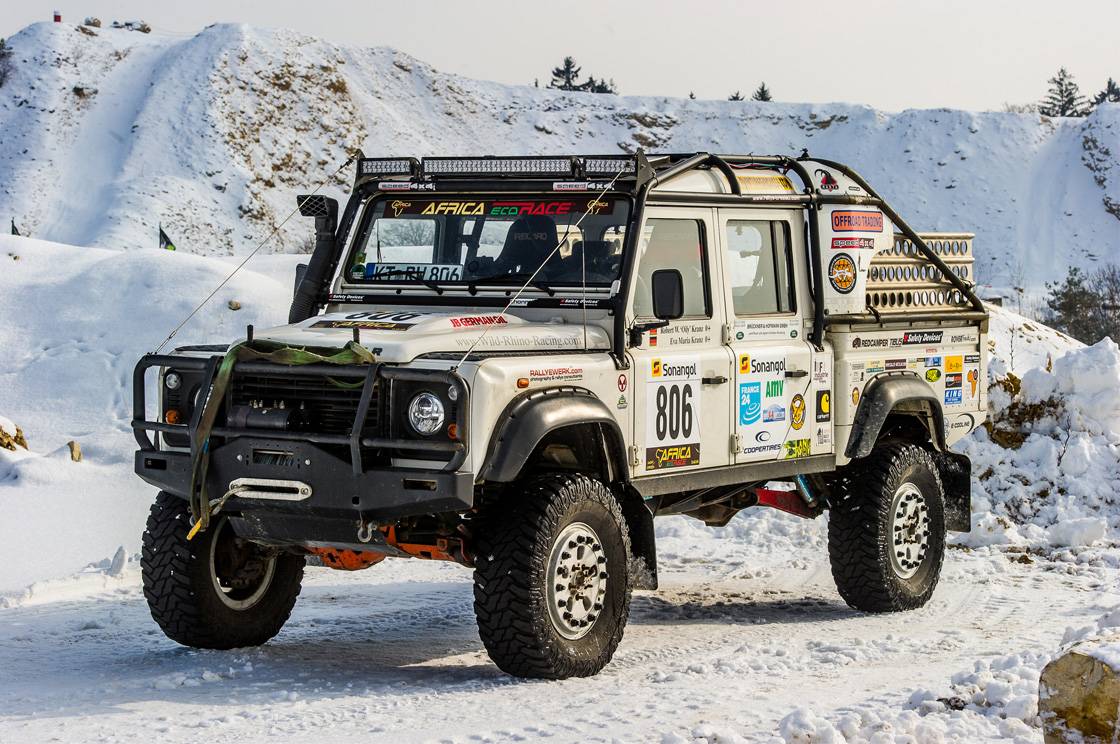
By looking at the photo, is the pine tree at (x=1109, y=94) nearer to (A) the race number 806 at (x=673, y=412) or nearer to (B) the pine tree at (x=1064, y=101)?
(B) the pine tree at (x=1064, y=101)

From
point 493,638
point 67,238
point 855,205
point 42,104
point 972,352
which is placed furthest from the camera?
point 42,104

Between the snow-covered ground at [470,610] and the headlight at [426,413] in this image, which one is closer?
the snow-covered ground at [470,610]

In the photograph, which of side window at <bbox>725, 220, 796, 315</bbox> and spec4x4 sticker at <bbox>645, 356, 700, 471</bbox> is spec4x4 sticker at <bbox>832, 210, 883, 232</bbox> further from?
spec4x4 sticker at <bbox>645, 356, 700, 471</bbox>

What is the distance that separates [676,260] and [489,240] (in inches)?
38.4

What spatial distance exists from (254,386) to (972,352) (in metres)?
5.15

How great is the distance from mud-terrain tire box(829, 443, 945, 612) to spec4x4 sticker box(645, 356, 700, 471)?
157 cm

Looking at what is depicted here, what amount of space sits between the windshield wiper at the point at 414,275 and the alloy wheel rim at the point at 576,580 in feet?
5.24

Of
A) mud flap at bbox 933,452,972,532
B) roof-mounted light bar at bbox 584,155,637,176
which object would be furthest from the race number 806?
mud flap at bbox 933,452,972,532

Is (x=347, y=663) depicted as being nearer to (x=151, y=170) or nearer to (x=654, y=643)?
(x=654, y=643)

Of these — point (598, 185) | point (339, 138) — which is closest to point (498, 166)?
point (598, 185)

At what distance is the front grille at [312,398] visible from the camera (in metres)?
6.55

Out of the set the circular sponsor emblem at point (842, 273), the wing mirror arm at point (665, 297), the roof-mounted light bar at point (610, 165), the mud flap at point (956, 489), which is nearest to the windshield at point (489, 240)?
the roof-mounted light bar at point (610, 165)

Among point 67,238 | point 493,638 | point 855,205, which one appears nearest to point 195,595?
point 493,638

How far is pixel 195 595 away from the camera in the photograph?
7379mm
